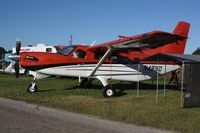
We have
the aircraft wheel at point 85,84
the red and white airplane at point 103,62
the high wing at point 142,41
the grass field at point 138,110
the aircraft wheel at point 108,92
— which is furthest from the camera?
the aircraft wheel at point 85,84

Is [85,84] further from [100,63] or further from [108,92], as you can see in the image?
[108,92]

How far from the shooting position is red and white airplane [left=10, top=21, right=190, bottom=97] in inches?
595

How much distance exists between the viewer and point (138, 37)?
13039 mm

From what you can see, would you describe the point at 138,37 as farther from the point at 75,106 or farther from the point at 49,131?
the point at 49,131

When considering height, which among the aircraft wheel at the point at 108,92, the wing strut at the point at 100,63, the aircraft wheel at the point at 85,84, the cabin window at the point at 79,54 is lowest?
the aircraft wheel at the point at 108,92

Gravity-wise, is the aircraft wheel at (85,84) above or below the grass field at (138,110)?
above

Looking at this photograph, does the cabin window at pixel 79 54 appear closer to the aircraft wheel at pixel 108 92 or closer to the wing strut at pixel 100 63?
the wing strut at pixel 100 63

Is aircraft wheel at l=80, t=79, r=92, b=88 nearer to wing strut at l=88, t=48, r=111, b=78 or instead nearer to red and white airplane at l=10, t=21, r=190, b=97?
red and white airplane at l=10, t=21, r=190, b=97

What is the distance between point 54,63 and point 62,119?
7042 millimetres

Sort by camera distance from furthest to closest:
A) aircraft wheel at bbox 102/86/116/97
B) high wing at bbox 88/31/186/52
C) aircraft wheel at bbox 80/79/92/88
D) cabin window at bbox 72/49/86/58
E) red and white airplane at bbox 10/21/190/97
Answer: aircraft wheel at bbox 80/79/92/88 < cabin window at bbox 72/49/86/58 < red and white airplane at bbox 10/21/190/97 < aircraft wheel at bbox 102/86/116/97 < high wing at bbox 88/31/186/52

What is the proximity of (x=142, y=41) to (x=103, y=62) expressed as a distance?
3220 mm

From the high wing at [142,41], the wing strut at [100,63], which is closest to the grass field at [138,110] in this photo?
the high wing at [142,41]

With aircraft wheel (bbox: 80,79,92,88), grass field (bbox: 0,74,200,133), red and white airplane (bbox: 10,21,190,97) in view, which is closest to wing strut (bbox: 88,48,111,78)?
red and white airplane (bbox: 10,21,190,97)

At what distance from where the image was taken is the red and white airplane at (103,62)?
49.6 feet
